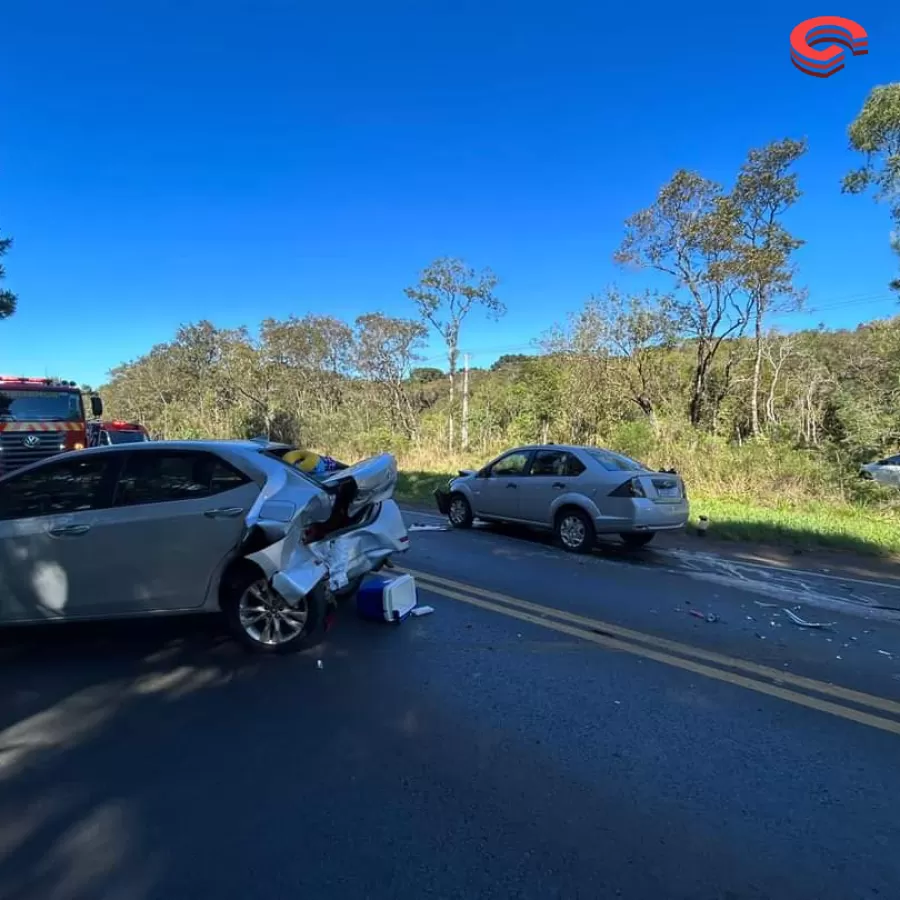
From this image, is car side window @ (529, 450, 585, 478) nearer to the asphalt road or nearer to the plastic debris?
the plastic debris

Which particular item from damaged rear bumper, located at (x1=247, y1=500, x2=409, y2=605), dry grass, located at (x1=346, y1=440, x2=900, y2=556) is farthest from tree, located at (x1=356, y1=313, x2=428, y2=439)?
damaged rear bumper, located at (x1=247, y1=500, x2=409, y2=605)

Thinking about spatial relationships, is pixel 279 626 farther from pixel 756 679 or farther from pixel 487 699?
pixel 756 679

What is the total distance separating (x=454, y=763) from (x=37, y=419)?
1439 centimetres

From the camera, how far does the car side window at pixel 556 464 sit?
957cm

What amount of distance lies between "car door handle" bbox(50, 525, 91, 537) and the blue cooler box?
219 centimetres

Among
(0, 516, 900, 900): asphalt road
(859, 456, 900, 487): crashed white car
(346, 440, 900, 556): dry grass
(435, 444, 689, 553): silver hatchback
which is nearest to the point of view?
(0, 516, 900, 900): asphalt road

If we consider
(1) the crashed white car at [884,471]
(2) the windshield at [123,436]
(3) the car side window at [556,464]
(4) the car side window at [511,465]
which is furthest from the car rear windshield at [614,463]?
(2) the windshield at [123,436]

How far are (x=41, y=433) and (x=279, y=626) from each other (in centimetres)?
1223

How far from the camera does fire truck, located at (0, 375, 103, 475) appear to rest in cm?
1365

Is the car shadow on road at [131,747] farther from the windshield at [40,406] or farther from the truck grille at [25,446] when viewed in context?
the windshield at [40,406]

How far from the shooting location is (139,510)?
4.71 m

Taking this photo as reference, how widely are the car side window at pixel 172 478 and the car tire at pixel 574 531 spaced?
5594 mm

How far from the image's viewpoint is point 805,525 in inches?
428

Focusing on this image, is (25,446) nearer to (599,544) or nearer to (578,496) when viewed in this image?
(578,496)
